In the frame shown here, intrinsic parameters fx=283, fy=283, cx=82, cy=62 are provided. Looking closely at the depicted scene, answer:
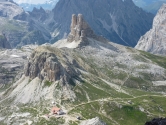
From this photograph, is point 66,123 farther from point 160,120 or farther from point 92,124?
point 160,120

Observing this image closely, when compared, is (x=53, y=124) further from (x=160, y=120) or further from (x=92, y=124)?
(x=160, y=120)

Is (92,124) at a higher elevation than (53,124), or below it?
higher

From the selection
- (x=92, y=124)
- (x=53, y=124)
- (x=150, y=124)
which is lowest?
(x=53, y=124)

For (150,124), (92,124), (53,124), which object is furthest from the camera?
(53,124)

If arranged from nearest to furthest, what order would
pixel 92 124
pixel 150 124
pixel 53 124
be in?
pixel 150 124, pixel 92 124, pixel 53 124

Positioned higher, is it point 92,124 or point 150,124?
point 150,124

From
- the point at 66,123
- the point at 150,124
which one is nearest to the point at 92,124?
the point at 66,123

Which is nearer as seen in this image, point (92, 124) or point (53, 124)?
point (92, 124)

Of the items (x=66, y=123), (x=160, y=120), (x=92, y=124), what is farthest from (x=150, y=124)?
(x=66, y=123)

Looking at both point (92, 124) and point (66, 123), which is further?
point (66, 123)
